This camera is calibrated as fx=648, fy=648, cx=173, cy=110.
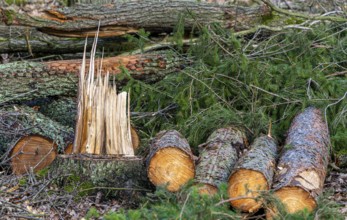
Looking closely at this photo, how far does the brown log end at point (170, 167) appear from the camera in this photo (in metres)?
5.67

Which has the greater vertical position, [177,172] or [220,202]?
[220,202]

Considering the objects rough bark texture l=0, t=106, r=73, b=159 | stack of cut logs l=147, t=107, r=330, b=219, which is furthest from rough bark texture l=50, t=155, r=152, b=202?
rough bark texture l=0, t=106, r=73, b=159

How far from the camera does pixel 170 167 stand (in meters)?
5.70

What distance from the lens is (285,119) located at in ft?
23.9

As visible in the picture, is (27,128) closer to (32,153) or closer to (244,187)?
(32,153)

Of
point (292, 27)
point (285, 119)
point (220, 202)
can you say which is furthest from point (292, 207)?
point (292, 27)

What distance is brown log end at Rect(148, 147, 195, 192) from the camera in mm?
5672

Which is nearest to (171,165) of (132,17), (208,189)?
(208,189)

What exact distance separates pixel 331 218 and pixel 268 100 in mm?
2826

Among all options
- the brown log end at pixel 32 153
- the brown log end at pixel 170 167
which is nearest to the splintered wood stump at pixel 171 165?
the brown log end at pixel 170 167

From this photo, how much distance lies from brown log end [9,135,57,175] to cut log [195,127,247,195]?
1564 millimetres

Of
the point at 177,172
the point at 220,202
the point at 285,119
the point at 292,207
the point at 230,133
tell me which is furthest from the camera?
the point at 285,119

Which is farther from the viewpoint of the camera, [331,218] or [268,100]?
[268,100]

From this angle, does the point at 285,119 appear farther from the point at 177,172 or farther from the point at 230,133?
the point at 177,172
